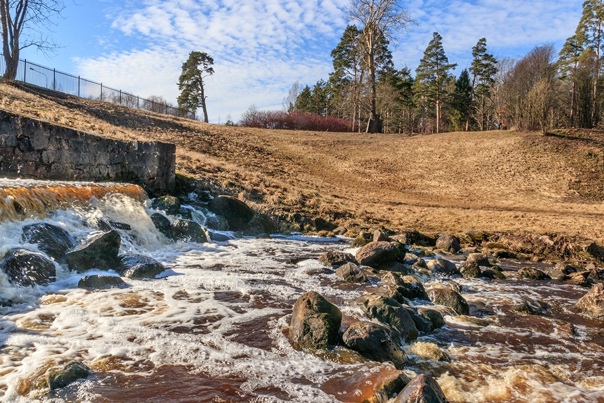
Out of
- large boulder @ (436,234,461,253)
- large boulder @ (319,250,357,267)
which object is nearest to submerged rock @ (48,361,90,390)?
large boulder @ (319,250,357,267)

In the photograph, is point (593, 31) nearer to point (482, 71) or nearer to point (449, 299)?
point (482, 71)

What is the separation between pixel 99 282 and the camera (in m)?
7.39

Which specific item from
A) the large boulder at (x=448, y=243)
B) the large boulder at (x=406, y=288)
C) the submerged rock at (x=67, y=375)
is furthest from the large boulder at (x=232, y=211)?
the submerged rock at (x=67, y=375)

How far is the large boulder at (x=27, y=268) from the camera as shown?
697cm

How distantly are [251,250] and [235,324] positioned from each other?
5859 millimetres

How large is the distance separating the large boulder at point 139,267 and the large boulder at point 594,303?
315 inches

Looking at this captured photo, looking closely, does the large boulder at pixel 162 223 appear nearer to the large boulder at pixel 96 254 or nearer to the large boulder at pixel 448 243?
the large boulder at pixel 96 254

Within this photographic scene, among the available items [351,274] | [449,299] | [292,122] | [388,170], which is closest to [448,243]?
[351,274]

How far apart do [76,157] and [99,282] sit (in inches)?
283

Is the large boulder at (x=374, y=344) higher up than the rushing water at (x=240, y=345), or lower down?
higher up

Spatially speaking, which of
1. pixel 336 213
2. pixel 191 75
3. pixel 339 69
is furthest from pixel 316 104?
pixel 336 213

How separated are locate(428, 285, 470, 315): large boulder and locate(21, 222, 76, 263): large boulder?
6928 millimetres

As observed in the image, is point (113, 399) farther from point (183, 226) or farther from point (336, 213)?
point (336, 213)

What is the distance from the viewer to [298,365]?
16.2 feet
